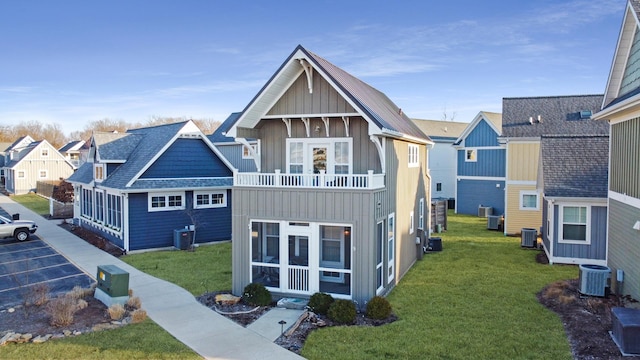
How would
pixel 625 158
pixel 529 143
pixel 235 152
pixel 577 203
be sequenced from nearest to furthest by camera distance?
1. pixel 625 158
2. pixel 577 203
3. pixel 529 143
4. pixel 235 152

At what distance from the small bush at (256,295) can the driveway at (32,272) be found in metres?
5.94

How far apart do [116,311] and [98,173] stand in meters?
14.5

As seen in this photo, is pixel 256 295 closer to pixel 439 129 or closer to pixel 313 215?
pixel 313 215

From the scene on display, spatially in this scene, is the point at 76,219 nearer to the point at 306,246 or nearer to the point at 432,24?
the point at 306,246

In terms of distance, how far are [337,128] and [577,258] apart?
10.8 m

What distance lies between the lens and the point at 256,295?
41.7 ft

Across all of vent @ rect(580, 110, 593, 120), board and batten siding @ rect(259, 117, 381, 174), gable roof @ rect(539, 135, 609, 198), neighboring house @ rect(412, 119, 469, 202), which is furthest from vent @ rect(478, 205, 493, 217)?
board and batten siding @ rect(259, 117, 381, 174)

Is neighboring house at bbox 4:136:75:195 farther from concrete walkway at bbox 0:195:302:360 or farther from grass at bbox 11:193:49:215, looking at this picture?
concrete walkway at bbox 0:195:302:360

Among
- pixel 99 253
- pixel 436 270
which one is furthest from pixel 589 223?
pixel 99 253

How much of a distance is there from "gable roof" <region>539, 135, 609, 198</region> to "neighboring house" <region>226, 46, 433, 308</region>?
263 inches

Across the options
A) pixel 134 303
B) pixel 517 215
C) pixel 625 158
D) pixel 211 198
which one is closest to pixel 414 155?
pixel 625 158

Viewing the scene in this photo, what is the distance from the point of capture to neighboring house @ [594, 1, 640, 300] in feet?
38.0

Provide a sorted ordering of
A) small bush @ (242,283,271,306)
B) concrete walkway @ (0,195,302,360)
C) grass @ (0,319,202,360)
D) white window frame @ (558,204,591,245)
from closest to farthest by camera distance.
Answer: grass @ (0,319,202,360) < concrete walkway @ (0,195,302,360) < small bush @ (242,283,271,306) < white window frame @ (558,204,591,245)

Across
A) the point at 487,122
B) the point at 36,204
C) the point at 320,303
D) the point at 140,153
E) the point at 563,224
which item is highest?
the point at 487,122
